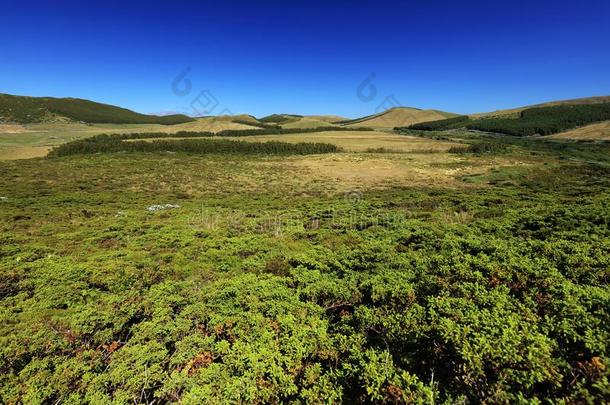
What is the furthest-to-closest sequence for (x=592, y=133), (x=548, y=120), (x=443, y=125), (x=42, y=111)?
(x=443, y=125), (x=42, y=111), (x=548, y=120), (x=592, y=133)

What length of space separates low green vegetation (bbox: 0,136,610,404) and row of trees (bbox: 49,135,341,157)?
73034 millimetres

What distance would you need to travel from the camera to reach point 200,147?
8606 centimetres

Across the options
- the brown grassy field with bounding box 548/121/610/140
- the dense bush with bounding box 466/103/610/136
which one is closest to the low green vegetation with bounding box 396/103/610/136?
the dense bush with bounding box 466/103/610/136

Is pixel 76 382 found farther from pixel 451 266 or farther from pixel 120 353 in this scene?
pixel 451 266

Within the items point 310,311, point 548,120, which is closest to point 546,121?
point 548,120

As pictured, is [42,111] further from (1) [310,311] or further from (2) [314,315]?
(2) [314,315]

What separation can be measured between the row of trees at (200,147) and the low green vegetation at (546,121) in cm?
11215

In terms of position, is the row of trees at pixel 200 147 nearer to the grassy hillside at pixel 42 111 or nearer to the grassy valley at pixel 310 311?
the grassy valley at pixel 310 311

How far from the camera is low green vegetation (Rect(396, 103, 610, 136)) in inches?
5561

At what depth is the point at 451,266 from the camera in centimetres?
895

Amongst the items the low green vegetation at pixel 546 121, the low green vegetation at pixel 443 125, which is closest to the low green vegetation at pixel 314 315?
the low green vegetation at pixel 546 121

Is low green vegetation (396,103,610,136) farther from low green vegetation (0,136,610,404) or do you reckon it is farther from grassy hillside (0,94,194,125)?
grassy hillside (0,94,194,125)

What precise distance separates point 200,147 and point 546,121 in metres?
168

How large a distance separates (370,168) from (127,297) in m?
54.1
